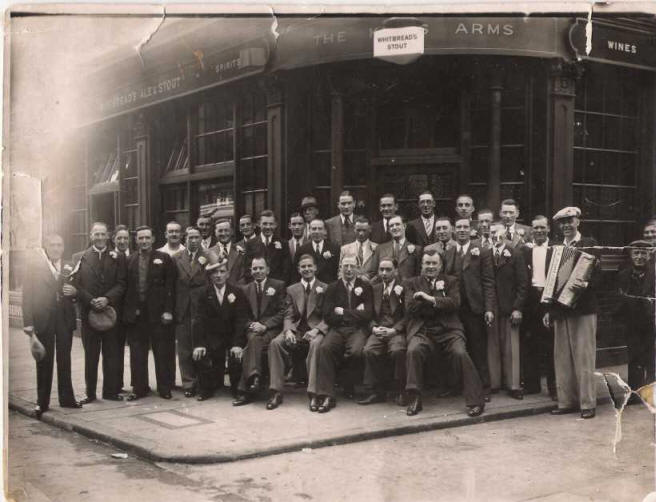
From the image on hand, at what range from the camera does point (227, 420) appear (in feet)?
22.1

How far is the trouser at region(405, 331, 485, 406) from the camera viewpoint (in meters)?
6.85

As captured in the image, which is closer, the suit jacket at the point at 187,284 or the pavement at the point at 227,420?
the pavement at the point at 227,420

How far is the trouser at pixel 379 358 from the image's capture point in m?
7.19

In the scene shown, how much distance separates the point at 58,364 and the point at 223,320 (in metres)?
1.75

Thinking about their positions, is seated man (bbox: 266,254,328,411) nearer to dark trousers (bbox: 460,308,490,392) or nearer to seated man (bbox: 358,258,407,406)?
seated man (bbox: 358,258,407,406)

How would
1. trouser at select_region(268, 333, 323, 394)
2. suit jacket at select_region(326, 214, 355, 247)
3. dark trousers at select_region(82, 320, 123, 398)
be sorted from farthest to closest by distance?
suit jacket at select_region(326, 214, 355, 247) < dark trousers at select_region(82, 320, 123, 398) < trouser at select_region(268, 333, 323, 394)

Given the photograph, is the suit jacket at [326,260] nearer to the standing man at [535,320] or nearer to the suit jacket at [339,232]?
the suit jacket at [339,232]

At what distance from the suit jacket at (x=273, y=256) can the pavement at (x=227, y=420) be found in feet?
4.72

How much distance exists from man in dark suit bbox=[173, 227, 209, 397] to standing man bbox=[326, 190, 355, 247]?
1579 mm

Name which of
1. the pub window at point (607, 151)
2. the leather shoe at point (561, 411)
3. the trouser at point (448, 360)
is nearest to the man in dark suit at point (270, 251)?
the trouser at point (448, 360)

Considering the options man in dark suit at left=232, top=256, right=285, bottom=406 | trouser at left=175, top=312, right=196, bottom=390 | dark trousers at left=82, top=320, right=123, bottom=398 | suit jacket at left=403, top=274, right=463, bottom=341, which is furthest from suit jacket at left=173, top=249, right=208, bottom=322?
suit jacket at left=403, top=274, right=463, bottom=341

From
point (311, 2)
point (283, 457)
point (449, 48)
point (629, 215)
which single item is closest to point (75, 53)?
point (311, 2)

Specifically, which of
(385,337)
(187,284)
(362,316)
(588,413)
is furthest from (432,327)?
(187,284)

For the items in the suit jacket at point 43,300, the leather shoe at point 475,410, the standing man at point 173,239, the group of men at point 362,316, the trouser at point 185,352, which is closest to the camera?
the suit jacket at point 43,300
